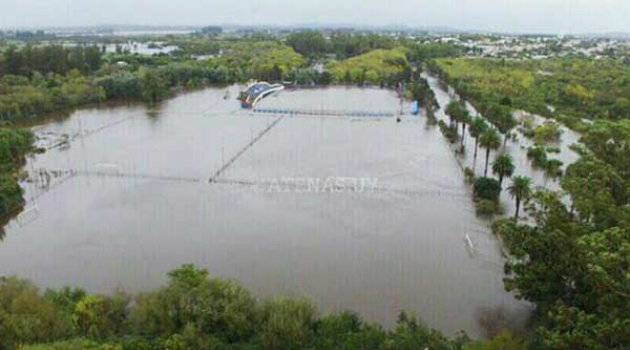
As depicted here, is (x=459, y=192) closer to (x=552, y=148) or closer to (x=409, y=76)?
(x=552, y=148)

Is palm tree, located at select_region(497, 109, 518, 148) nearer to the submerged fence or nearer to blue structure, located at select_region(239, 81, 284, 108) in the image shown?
the submerged fence

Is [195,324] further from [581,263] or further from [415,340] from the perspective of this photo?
[581,263]

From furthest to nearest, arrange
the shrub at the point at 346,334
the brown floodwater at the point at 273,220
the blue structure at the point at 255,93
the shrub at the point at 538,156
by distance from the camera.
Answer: the blue structure at the point at 255,93 → the shrub at the point at 538,156 → the brown floodwater at the point at 273,220 → the shrub at the point at 346,334

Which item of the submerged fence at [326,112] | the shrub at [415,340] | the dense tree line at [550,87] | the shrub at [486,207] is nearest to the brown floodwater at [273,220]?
the shrub at [486,207]

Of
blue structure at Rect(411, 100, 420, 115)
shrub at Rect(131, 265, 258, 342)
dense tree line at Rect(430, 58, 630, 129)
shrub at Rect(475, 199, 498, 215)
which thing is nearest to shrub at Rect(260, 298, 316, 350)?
shrub at Rect(131, 265, 258, 342)

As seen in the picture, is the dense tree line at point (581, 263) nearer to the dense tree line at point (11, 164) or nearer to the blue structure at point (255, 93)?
the dense tree line at point (11, 164)

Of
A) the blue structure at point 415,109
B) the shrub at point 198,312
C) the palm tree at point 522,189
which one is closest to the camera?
the shrub at point 198,312

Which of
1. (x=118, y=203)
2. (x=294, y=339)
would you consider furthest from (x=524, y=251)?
(x=118, y=203)

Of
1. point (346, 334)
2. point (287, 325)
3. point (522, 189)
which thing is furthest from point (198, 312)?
point (522, 189)
